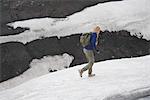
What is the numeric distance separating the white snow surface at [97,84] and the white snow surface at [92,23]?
6.60 meters

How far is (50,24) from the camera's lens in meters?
23.0

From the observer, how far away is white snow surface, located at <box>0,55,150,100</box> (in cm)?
1158

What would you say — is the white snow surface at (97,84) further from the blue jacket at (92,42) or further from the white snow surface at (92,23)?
the white snow surface at (92,23)

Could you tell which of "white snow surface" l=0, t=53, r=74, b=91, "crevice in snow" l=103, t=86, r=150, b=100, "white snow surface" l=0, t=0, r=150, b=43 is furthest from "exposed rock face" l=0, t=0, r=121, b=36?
"crevice in snow" l=103, t=86, r=150, b=100

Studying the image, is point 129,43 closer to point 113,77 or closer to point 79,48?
point 79,48

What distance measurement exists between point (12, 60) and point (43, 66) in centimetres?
179

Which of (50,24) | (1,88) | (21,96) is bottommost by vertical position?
(1,88)

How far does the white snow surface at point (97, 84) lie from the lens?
1158cm

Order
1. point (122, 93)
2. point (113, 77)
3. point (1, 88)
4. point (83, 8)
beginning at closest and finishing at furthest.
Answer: point (122, 93), point (113, 77), point (1, 88), point (83, 8)

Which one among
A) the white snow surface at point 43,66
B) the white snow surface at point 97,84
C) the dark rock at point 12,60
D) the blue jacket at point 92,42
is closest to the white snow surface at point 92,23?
the dark rock at point 12,60

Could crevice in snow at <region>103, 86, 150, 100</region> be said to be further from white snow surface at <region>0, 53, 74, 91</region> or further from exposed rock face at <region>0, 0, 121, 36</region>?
exposed rock face at <region>0, 0, 121, 36</region>

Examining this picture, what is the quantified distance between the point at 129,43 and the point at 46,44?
4.82 m

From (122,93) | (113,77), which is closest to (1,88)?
(113,77)

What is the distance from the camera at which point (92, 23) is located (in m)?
22.6
